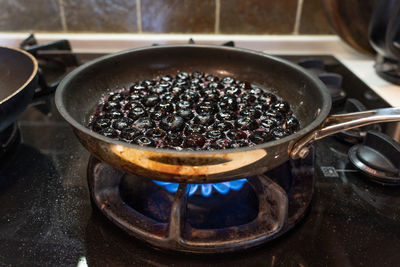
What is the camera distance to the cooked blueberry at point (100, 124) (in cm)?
58

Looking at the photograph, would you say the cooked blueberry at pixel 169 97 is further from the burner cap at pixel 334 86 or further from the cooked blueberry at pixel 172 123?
the burner cap at pixel 334 86

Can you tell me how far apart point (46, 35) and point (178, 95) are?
63 centimetres

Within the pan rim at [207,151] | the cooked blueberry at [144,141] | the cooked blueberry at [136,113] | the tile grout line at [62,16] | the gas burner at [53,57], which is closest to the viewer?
the pan rim at [207,151]

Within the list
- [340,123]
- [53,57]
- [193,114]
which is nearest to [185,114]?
[193,114]

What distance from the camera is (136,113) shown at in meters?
0.62

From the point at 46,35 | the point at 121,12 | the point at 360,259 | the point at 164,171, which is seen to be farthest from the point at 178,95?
the point at 46,35

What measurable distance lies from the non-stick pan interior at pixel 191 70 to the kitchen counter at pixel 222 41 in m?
0.33

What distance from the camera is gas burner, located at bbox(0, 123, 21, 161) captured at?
0.68 m

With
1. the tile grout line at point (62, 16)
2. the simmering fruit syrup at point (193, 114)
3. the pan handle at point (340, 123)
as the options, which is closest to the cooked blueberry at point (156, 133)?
the simmering fruit syrup at point (193, 114)

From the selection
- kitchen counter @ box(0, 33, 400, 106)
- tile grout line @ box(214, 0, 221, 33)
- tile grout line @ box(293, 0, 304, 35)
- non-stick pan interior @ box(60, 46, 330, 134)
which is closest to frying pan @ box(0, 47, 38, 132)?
non-stick pan interior @ box(60, 46, 330, 134)

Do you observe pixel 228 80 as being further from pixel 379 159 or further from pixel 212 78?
pixel 379 159

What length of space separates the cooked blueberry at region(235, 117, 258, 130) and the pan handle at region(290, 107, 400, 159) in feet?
0.42

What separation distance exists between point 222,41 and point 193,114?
55 cm

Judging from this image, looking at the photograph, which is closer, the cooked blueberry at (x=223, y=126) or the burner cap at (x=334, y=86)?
the cooked blueberry at (x=223, y=126)
